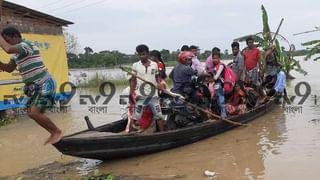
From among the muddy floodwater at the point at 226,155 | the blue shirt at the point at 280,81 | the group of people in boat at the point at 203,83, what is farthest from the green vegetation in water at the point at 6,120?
the blue shirt at the point at 280,81

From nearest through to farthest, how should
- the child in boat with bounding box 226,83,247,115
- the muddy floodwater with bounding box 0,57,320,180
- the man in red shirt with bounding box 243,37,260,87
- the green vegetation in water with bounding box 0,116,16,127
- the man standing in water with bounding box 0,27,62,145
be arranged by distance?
1. the man standing in water with bounding box 0,27,62,145
2. the muddy floodwater with bounding box 0,57,320,180
3. the child in boat with bounding box 226,83,247,115
4. the man in red shirt with bounding box 243,37,260,87
5. the green vegetation in water with bounding box 0,116,16,127

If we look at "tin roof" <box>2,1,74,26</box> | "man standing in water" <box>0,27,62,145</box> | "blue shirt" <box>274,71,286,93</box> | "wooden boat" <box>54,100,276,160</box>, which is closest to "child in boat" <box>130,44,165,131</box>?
"wooden boat" <box>54,100,276,160</box>

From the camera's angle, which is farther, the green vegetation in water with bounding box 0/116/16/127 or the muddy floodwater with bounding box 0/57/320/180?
the green vegetation in water with bounding box 0/116/16/127

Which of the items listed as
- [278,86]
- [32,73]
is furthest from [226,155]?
[278,86]

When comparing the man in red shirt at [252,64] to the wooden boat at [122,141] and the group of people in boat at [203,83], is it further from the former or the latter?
the wooden boat at [122,141]

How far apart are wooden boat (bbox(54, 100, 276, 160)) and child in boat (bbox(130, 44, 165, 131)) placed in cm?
49

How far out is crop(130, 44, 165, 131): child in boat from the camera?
26.2 ft

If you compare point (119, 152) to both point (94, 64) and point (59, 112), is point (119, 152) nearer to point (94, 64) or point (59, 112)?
point (59, 112)

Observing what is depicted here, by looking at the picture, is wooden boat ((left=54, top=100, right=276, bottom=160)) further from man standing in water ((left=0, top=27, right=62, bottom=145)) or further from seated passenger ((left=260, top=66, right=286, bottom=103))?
seated passenger ((left=260, top=66, right=286, bottom=103))

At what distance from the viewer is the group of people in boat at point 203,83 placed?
812cm

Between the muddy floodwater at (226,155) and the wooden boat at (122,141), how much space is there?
156mm

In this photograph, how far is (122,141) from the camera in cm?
730

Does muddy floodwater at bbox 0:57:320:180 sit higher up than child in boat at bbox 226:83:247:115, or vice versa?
child in boat at bbox 226:83:247:115

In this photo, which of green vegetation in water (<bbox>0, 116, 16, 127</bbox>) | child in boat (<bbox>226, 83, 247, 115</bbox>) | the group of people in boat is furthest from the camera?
green vegetation in water (<bbox>0, 116, 16, 127</bbox>)
